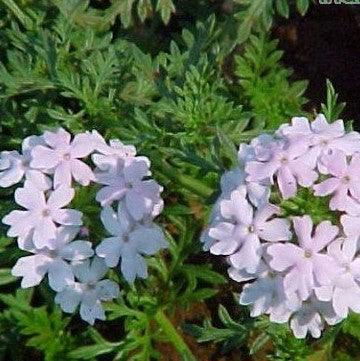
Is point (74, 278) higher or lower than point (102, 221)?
lower

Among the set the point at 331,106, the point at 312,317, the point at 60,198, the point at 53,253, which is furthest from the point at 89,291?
the point at 331,106

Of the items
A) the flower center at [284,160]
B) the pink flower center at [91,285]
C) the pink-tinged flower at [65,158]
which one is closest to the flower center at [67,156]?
the pink-tinged flower at [65,158]

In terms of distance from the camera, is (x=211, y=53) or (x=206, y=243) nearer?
(x=206, y=243)

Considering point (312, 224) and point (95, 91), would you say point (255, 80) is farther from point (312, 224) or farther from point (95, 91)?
point (312, 224)

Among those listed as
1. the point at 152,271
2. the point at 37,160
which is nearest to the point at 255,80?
the point at 152,271

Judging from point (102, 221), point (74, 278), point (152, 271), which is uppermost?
point (102, 221)

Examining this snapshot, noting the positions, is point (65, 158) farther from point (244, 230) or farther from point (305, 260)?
point (305, 260)
